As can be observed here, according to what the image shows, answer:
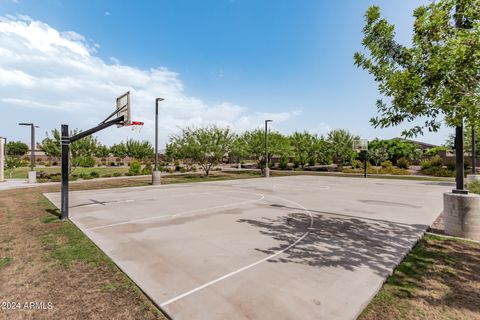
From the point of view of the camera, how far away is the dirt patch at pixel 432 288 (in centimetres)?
386

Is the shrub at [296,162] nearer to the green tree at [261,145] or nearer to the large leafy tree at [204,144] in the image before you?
the green tree at [261,145]

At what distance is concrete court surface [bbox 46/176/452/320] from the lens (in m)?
4.09

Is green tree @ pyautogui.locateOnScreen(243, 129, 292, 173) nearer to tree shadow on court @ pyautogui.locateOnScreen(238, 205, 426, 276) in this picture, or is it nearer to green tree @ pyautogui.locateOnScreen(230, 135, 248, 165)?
green tree @ pyautogui.locateOnScreen(230, 135, 248, 165)

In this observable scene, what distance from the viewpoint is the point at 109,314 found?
12.4ft

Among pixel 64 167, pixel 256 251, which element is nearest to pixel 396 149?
pixel 256 251

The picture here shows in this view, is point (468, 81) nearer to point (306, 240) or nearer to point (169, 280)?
point (306, 240)

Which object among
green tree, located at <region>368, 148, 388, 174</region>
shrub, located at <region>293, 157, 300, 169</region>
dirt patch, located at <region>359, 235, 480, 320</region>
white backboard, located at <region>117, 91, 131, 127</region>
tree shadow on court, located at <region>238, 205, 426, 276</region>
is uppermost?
white backboard, located at <region>117, 91, 131, 127</region>

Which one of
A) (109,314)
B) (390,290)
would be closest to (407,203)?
(390,290)

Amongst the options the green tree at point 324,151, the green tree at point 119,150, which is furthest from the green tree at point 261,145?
the green tree at point 119,150

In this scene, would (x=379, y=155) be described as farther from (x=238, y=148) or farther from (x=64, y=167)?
(x=64, y=167)

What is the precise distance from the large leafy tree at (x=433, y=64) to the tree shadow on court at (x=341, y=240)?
308 cm

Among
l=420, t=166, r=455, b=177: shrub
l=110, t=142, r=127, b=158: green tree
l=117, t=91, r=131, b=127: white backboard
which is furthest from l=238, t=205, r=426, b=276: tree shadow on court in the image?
l=110, t=142, r=127, b=158: green tree

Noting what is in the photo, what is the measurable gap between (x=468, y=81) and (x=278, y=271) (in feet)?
18.8

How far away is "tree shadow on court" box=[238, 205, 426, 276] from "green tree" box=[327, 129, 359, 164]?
140ft
